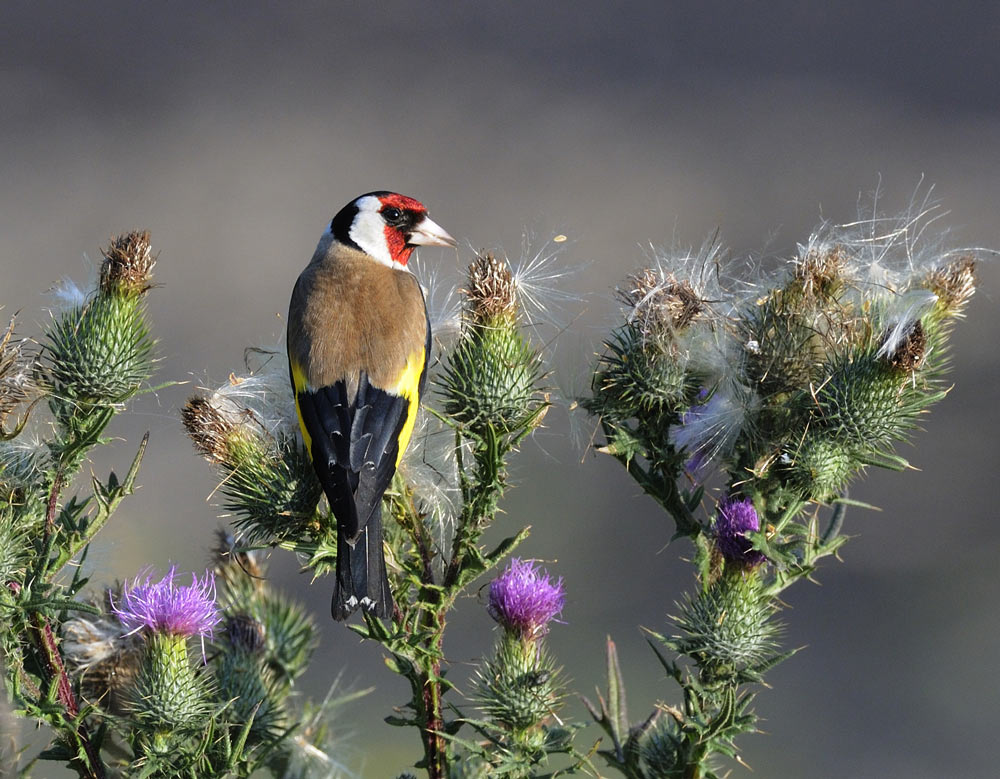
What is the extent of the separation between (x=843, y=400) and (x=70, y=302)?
1882mm

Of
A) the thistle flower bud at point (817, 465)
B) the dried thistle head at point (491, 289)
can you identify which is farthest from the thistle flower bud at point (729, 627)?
the dried thistle head at point (491, 289)

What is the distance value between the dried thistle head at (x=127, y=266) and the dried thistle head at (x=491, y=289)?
80 centimetres

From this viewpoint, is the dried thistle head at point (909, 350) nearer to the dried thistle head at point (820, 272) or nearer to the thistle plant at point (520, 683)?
the dried thistle head at point (820, 272)

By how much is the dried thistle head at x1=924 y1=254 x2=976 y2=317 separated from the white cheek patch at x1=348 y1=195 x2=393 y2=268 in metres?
1.40

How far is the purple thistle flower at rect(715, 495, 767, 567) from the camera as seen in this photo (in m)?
2.59

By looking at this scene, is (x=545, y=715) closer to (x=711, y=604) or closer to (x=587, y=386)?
(x=711, y=604)

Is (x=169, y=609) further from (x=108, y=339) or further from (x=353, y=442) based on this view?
(x=108, y=339)

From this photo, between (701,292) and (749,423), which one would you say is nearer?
(749,423)

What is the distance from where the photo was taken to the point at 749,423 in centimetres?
268

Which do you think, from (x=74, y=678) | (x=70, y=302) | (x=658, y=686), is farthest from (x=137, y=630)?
(x=658, y=686)

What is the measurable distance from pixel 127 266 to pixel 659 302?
1303mm

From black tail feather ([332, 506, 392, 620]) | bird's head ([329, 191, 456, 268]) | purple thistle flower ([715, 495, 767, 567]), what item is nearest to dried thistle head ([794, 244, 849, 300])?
purple thistle flower ([715, 495, 767, 567])

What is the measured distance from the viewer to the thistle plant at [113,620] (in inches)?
97.1

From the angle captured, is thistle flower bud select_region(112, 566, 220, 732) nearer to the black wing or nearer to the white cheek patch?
the black wing
